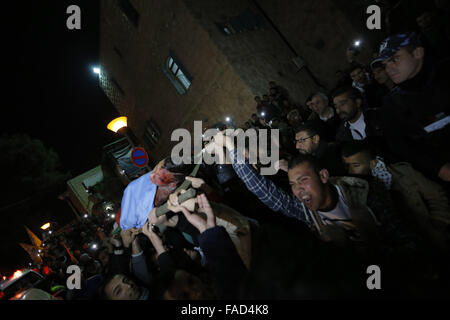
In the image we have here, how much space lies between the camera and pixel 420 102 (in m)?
2.73

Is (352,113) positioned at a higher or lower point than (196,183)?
lower

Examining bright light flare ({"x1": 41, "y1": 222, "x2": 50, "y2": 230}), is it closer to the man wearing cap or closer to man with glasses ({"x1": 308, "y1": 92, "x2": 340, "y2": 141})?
man with glasses ({"x1": 308, "y1": 92, "x2": 340, "y2": 141})

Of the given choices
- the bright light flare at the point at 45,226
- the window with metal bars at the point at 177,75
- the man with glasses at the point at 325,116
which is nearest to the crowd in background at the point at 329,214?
the man with glasses at the point at 325,116

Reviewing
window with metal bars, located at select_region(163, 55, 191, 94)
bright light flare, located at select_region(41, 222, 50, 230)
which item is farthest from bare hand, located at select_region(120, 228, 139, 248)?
bright light flare, located at select_region(41, 222, 50, 230)

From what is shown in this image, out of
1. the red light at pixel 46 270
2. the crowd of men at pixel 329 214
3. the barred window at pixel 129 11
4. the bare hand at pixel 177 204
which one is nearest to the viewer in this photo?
the crowd of men at pixel 329 214

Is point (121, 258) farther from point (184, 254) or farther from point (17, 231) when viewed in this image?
point (17, 231)

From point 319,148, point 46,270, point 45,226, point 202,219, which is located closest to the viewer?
point 202,219

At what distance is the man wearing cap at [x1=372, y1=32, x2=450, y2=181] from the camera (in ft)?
8.41

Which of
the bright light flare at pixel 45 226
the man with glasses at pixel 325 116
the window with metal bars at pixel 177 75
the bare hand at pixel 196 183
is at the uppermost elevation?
the bright light flare at pixel 45 226

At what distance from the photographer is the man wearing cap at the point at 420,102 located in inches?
101

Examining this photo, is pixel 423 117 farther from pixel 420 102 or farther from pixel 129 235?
pixel 129 235

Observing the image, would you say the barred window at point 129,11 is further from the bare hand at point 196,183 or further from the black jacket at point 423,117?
the black jacket at point 423,117

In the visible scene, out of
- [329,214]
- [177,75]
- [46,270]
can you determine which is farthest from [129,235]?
[46,270]
